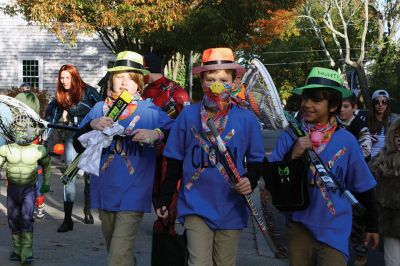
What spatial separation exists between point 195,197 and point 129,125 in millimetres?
834

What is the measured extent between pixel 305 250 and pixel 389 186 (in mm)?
1731

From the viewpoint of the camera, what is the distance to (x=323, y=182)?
4148 millimetres

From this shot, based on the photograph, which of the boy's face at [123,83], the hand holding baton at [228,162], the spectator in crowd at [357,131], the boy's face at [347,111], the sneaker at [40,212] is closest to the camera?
the hand holding baton at [228,162]

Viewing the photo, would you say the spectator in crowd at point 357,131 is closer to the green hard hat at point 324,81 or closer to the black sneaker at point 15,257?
the green hard hat at point 324,81

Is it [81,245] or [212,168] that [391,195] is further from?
[81,245]

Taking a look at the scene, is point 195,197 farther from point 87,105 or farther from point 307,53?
point 307,53

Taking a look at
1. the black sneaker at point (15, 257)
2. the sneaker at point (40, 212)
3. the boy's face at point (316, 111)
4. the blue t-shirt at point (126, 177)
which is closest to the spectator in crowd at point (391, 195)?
the boy's face at point (316, 111)

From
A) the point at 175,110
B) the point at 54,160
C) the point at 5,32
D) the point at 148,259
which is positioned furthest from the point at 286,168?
the point at 5,32

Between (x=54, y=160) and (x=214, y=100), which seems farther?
(x=54, y=160)

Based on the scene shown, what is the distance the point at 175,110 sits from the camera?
604 centimetres

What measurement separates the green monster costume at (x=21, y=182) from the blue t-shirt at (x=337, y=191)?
9.91 feet

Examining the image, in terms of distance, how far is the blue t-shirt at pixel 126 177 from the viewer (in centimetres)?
482

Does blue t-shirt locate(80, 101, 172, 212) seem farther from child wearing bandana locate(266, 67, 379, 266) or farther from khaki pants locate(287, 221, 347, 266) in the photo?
khaki pants locate(287, 221, 347, 266)

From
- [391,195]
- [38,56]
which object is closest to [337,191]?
[391,195]
